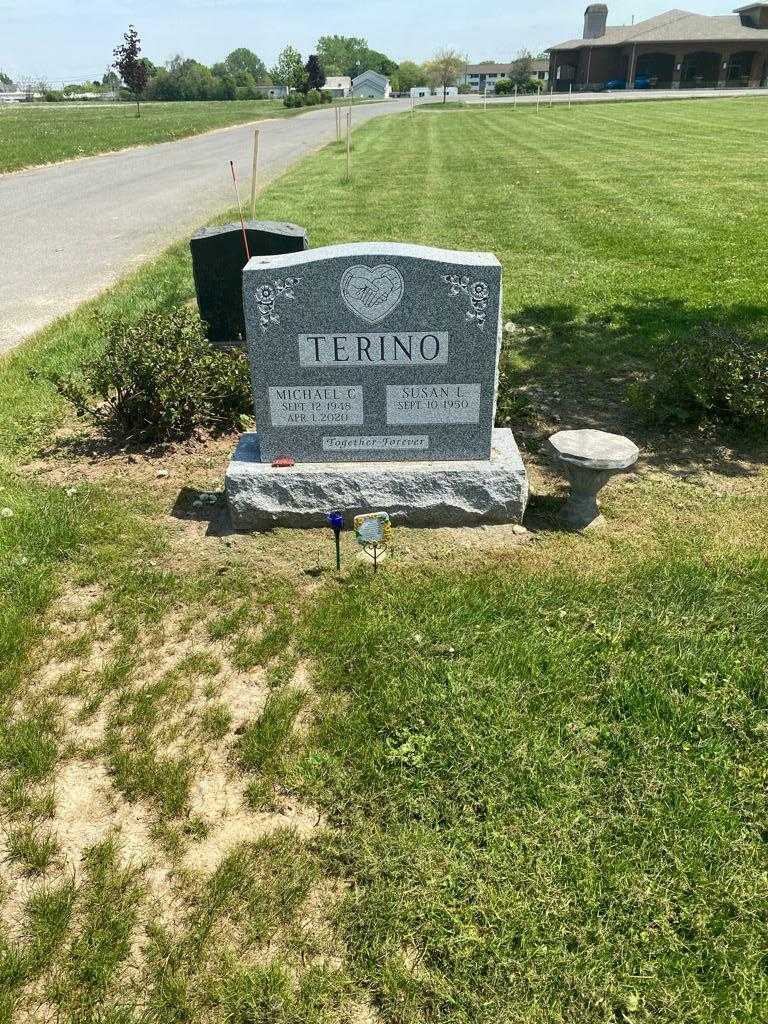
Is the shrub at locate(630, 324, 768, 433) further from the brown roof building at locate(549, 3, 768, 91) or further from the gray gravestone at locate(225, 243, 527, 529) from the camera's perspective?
the brown roof building at locate(549, 3, 768, 91)

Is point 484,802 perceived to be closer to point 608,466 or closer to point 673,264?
point 608,466

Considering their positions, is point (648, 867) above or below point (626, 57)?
below

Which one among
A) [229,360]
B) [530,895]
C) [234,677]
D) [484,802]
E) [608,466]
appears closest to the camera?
[530,895]

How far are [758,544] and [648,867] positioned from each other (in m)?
2.50

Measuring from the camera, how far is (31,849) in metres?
2.66

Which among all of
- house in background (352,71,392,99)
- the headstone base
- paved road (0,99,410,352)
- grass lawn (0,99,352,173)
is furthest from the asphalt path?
house in background (352,71,392,99)

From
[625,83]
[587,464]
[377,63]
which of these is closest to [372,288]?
[587,464]

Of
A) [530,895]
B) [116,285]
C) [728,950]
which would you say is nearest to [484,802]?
[530,895]

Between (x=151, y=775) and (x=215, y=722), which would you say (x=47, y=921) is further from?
(x=215, y=722)

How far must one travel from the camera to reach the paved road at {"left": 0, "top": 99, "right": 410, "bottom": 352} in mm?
10223

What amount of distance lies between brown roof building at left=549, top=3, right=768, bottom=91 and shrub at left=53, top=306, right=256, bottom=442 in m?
79.9

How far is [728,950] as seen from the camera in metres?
2.36

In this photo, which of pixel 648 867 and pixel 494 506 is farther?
pixel 494 506

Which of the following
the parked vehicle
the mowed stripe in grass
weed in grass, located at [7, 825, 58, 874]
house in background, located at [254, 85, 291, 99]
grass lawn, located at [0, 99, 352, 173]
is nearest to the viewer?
the mowed stripe in grass
